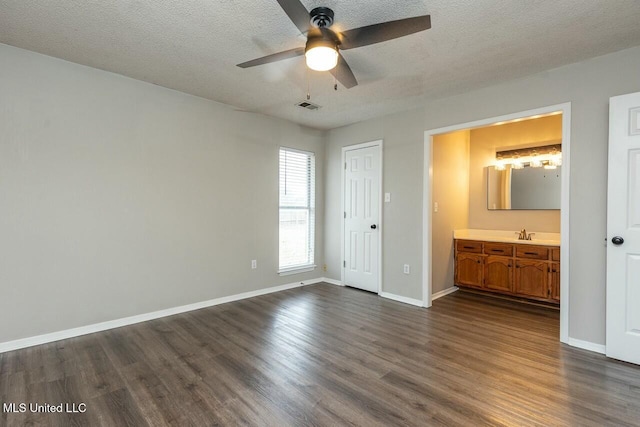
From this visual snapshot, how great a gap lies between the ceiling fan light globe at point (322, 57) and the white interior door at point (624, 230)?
242 centimetres

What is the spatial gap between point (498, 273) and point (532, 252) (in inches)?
20.5

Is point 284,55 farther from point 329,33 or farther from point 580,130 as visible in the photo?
point 580,130

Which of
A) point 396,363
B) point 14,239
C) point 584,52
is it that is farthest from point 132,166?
point 584,52

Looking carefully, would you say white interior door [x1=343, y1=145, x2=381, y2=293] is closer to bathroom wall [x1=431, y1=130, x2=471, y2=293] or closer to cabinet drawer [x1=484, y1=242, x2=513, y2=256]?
bathroom wall [x1=431, y1=130, x2=471, y2=293]

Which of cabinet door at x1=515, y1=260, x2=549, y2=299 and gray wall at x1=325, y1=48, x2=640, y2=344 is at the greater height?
gray wall at x1=325, y1=48, x2=640, y2=344

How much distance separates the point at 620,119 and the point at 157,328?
462 cm

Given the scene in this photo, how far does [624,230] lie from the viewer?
2471mm

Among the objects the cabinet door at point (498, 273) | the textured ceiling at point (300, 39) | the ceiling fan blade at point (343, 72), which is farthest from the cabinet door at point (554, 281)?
the ceiling fan blade at point (343, 72)

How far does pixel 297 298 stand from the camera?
417 centimetres

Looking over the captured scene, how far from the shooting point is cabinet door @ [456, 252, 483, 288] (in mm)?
4426

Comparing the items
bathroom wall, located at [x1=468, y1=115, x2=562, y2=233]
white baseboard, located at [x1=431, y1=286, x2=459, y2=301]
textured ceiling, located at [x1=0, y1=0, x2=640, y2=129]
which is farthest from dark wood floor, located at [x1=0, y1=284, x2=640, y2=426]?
textured ceiling, located at [x1=0, y1=0, x2=640, y2=129]

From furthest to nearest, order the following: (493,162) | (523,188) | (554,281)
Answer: (493,162) < (523,188) < (554,281)

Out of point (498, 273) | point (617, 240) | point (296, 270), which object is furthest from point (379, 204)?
point (617, 240)

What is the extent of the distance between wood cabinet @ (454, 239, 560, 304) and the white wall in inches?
120
